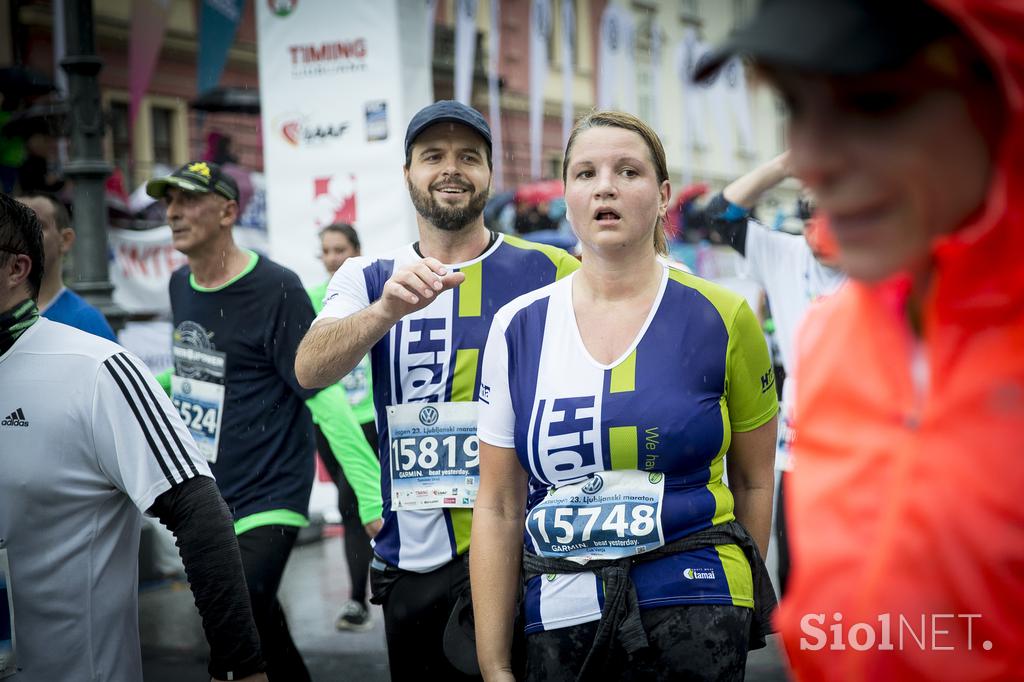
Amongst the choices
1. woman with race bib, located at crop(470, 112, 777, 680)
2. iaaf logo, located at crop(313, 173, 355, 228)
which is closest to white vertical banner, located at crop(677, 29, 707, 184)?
iaaf logo, located at crop(313, 173, 355, 228)

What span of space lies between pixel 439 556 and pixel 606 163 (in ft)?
4.90

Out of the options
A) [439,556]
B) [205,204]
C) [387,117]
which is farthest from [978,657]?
[387,117]

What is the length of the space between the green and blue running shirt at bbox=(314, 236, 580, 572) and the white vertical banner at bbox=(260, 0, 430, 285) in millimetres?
5165

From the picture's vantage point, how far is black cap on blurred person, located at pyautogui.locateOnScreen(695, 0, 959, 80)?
1154mm

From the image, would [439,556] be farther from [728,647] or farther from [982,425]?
[982,425]

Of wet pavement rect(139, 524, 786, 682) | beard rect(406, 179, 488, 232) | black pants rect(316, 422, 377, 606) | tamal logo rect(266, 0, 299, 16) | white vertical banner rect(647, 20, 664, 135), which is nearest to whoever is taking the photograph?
beard rect(406, 179, 488, 232)

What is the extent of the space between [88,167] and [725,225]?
4262 mm

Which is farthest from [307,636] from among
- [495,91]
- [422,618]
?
[495,91]

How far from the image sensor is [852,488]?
1320 millimetres

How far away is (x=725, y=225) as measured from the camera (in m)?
5.88

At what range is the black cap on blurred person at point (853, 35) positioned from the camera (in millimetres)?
1154

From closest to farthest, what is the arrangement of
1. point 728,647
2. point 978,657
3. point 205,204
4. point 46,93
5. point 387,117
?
point 978,657, point 728,647, point 205,204, point 387,117, point 46,93

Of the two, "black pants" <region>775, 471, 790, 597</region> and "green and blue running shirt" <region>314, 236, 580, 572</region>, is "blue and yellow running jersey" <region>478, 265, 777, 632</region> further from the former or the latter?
"black pants" <region>775, 471, 790, 597</region>

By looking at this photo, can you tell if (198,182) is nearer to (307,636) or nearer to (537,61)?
(307,636)
